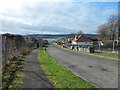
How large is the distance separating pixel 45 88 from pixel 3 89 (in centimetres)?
149

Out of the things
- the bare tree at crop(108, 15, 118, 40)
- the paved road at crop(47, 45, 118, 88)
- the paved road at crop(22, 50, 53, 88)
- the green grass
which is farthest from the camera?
the bare tree at crop(108, 15, 118, 40)

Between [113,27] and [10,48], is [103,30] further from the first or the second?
[10,48]

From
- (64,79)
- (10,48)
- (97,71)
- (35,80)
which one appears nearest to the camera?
(35,80)

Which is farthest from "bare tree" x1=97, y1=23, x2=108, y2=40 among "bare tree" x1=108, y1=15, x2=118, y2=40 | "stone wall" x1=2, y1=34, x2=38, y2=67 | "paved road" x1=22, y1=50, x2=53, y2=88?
"paved road" x1=22, y1=50, x2=53, y2=88

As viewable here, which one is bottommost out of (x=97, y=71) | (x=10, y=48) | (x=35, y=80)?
(x=97, y=71)

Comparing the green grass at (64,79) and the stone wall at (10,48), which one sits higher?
the stone wall at (10,48)

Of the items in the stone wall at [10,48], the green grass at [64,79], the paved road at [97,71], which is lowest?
the paved road at [97,71]

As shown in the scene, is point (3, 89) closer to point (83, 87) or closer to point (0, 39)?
point (83, 87)

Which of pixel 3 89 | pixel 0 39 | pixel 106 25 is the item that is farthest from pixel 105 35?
pixel 3 89

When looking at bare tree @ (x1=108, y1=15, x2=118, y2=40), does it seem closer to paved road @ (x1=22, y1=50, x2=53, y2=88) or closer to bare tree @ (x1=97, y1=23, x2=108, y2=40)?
bare tree @ (x1=97, y1=23, x2=108, y2=40)

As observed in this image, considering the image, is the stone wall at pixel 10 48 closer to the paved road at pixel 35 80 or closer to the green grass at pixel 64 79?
the paved road at pixel 35 80

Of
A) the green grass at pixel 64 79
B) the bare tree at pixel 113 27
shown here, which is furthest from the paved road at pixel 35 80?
the bare tree at pixel 113 27

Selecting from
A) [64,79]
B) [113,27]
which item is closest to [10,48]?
[64,79]

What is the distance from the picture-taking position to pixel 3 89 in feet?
31.0
